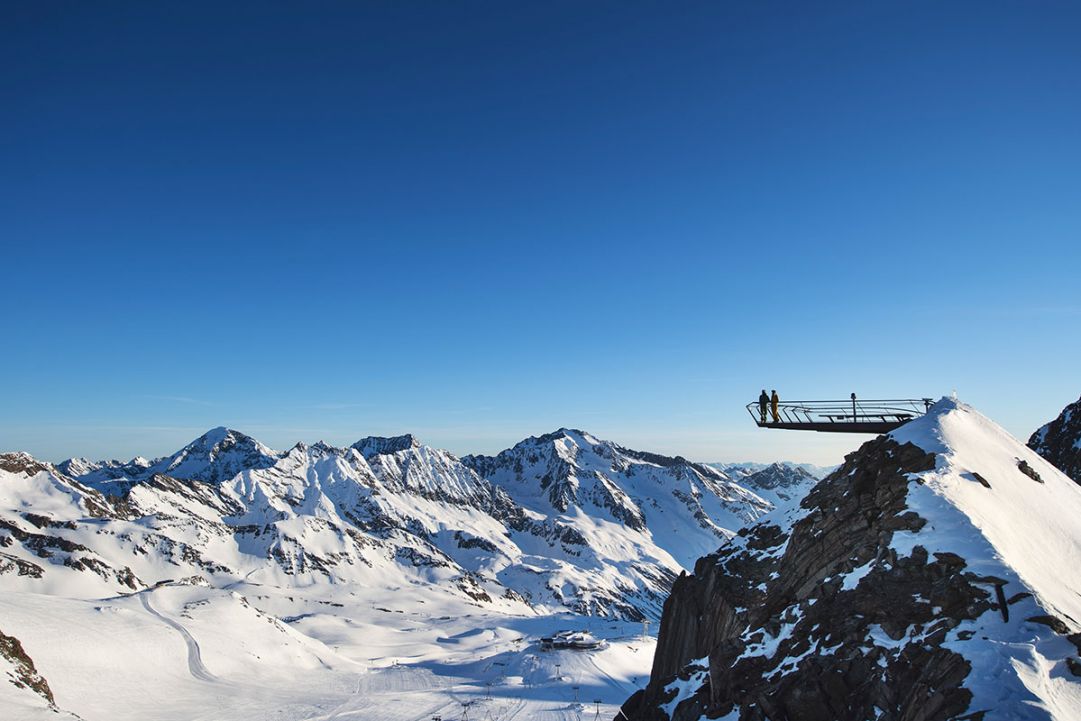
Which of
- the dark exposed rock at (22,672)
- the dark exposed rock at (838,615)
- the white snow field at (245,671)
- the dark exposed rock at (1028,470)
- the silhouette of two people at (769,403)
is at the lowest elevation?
the white snow field at (245,671)

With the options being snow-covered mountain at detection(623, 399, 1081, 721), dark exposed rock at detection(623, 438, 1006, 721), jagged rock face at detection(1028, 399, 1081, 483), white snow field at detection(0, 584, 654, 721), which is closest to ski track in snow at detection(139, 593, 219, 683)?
white snow field at detection(0, 584, 654, 721)

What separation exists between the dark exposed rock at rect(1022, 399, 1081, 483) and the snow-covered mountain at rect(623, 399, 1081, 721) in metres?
50.6

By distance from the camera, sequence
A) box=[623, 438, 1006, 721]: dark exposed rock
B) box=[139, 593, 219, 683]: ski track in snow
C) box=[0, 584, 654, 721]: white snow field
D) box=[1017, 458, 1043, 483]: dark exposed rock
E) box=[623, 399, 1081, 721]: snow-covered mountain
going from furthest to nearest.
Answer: box=[139, 593, 219, 683]: ski track in snow
box=[0, 584, 654, 721]: white snow field
box=[1017, 458, 1043, 483]: dark exposed rock
box=[623, 438, 1006, 721]: dark exposed rock
box=[623, 399, 1081, 721]: snow-covered mountain

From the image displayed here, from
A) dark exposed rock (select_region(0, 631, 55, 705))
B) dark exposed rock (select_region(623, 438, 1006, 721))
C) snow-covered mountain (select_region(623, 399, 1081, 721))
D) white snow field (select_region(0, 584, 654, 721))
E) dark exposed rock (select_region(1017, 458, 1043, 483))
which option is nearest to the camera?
snow-covered mountain (select_region(623, 399, 1081, 721))

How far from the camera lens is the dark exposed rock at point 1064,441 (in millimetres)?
64375

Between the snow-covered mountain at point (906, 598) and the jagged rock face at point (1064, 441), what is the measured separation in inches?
1999

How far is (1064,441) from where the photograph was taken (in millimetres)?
70688

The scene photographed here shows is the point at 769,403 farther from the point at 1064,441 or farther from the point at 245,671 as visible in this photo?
the point at 245,671

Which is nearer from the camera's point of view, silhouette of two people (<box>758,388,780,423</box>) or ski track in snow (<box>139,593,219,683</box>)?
silhouette of two people (<box>758,388,780,423</box>)

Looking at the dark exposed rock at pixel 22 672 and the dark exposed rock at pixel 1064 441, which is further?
the dark exposed rock at pixel 1064 441

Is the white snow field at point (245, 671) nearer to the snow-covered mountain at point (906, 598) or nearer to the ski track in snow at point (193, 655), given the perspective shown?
the ski track in snow at point (193, 655)

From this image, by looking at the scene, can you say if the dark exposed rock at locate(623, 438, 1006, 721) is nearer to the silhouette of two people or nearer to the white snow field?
the silhouette of two people

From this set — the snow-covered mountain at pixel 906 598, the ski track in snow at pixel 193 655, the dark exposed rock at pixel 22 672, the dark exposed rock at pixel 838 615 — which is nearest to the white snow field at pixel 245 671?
the ski track in snow at pixel 193 655

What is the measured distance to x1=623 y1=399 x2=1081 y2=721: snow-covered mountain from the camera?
13.3 metres
